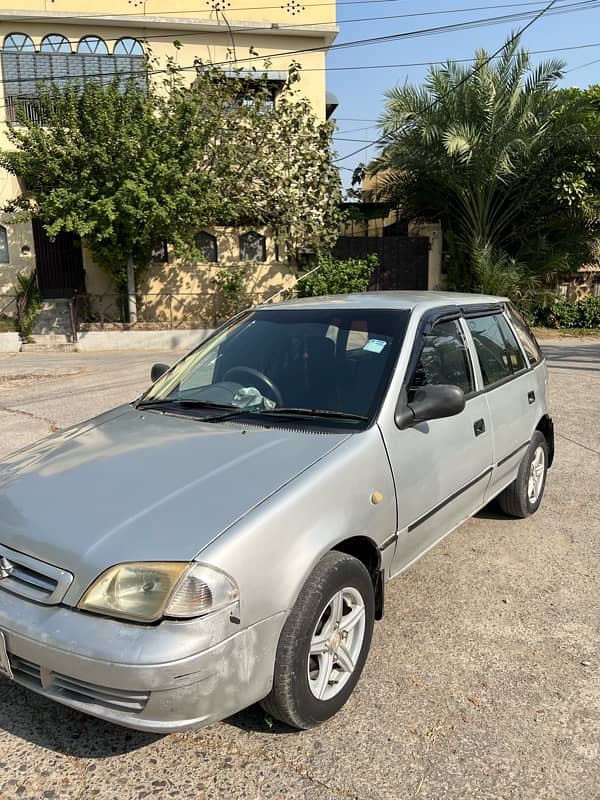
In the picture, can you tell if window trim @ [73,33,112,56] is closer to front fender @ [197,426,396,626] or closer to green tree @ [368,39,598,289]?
green tree @ [368,39,598,289]

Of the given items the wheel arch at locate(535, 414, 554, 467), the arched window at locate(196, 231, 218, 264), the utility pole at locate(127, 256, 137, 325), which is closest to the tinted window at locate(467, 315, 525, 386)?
the wheel arch at locate(535, 414, 554, 467)

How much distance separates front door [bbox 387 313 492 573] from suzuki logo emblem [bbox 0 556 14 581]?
1.62 metres

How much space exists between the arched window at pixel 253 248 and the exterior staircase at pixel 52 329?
17.5ft

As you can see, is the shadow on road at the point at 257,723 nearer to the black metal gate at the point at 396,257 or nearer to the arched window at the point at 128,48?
the black metal gate at the point at 396,257

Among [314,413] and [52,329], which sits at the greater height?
[314,413]

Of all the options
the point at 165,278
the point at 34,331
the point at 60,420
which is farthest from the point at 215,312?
the point at 60,420

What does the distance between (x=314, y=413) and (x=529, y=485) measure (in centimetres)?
224

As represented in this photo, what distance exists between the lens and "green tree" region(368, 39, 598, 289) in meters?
15.3

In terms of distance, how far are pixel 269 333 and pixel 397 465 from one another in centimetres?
127

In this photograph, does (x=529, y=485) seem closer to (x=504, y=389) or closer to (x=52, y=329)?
(x=504, y=389)

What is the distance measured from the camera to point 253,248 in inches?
741

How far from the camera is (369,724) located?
98.8 inches

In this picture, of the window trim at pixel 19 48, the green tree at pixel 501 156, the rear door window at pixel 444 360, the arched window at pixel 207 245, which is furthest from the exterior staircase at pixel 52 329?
the rear door window at pixel 444 360

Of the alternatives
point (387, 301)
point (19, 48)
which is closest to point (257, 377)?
point (387, 301)
